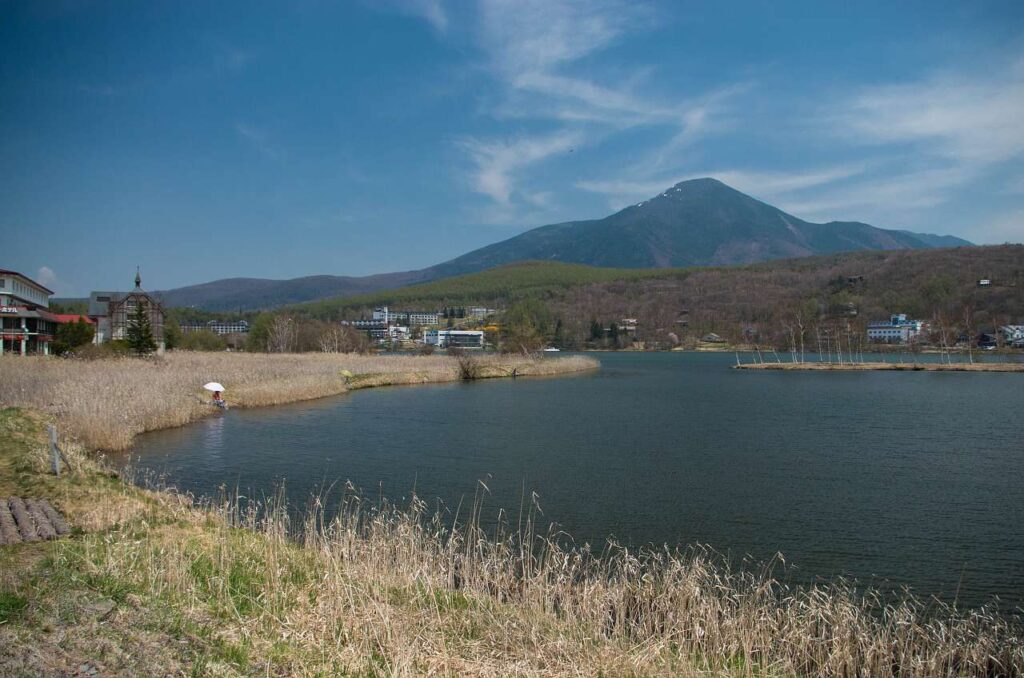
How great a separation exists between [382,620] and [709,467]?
1388cm

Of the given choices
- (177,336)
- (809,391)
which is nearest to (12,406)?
(809,391)

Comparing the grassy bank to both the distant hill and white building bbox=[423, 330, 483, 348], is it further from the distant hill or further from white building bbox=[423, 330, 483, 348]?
white building bbox=[423, 330, 483, 348]

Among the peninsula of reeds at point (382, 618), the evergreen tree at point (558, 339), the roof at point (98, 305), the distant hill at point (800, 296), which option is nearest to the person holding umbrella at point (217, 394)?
the peninsula of reeds at point (382, 618)

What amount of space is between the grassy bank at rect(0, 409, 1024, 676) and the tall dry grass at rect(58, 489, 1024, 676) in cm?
2

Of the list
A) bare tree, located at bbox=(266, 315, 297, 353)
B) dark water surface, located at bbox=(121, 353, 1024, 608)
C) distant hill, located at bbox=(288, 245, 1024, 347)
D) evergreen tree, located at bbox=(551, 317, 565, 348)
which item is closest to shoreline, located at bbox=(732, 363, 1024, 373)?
dark water surface, located at bbox=(121, 353, 1024, 608)

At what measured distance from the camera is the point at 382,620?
6387 mm

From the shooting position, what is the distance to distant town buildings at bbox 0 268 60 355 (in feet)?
154

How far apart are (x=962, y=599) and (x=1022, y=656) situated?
107 inches

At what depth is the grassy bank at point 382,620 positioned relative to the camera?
5465mm

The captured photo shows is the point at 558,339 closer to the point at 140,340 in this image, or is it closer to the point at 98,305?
the point at 98,305

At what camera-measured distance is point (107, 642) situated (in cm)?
519

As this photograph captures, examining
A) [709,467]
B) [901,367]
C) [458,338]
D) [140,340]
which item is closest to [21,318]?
[140,340]

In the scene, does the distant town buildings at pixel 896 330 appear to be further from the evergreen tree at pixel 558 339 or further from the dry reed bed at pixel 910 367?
the evergreen tree at pixel 558 339

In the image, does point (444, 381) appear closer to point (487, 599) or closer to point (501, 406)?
point (501, 406)
